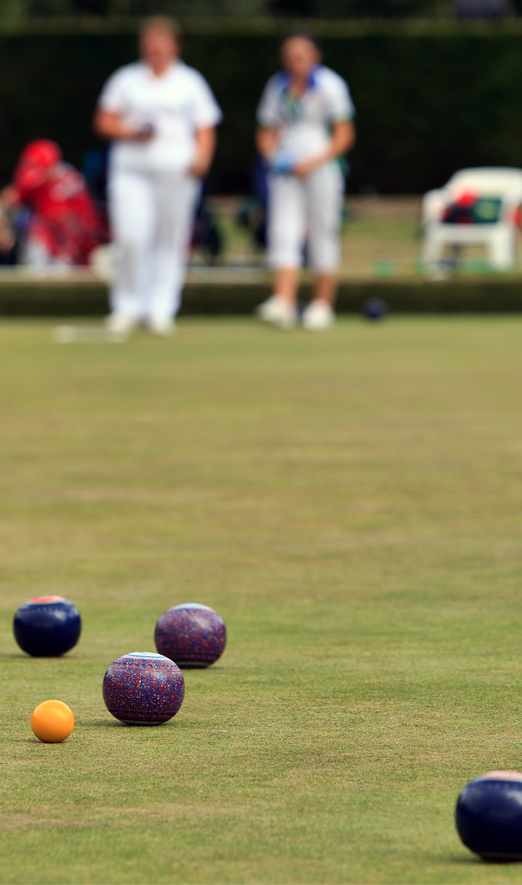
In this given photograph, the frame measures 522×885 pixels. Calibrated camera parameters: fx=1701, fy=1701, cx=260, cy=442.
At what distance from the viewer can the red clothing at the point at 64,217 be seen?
52.7 ft

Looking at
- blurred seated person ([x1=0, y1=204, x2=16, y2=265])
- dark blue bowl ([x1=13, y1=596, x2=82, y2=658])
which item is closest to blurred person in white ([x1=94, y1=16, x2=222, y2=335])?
blurred seated person ([x1=0, y1=204, x2=16, y2=265])

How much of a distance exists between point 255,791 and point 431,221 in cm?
1661

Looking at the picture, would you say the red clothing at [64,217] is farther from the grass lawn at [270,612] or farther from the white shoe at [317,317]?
the grass lawn at [270,612]

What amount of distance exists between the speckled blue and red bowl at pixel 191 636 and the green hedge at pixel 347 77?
70.0ft

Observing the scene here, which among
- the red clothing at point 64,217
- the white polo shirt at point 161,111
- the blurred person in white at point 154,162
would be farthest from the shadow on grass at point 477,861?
the red clothing at point 64,217

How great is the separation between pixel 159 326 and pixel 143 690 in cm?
976

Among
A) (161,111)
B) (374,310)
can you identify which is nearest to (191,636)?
(161,111)

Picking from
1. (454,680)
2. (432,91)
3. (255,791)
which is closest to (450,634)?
(454,680)

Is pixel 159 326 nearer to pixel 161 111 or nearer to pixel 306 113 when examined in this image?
pixel 161 111

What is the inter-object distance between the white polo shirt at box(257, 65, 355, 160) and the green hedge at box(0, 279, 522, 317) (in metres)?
2.39

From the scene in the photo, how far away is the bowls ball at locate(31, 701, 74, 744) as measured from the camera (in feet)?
9.84

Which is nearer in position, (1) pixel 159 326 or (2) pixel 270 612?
(2) pixel 270 612

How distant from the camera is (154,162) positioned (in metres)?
12.3

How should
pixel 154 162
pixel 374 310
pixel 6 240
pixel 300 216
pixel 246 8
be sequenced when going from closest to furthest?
1. pixel 154 162
2. pixel 300 216
3. pixel 374 310
4. pixel 6 240
5. pixel 246 8
